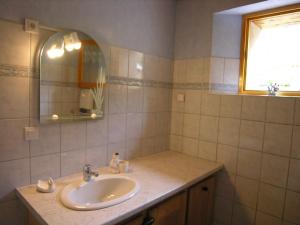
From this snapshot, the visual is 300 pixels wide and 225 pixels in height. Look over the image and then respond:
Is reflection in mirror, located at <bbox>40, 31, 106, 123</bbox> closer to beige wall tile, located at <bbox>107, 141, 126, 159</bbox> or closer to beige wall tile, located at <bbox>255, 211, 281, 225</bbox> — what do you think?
beige wall tile, located at <bbox>107, 141, 126, 159</bbox>

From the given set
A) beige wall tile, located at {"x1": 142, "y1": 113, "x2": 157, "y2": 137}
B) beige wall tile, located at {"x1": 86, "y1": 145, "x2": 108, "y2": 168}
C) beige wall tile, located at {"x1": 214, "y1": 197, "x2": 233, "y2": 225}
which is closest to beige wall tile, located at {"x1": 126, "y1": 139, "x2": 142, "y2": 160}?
beige wall tile, located at {"x1": 142, "y1": 113, "x2": 157, "y2": 137}

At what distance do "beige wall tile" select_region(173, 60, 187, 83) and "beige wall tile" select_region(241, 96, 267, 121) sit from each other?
25.4 inches

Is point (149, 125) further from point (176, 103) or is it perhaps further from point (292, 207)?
point (292, 207)

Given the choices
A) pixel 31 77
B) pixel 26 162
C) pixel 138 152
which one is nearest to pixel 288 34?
pixel 138 152

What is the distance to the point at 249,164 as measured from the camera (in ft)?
5.76

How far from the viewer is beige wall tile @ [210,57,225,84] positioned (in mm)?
1964

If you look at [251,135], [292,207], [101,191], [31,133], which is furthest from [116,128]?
[292,207]

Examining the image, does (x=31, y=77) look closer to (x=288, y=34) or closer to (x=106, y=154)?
(x=106, y=154)

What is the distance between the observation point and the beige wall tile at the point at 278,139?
5.13 ft

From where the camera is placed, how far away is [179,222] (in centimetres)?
154

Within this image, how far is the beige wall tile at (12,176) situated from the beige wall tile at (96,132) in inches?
17.0

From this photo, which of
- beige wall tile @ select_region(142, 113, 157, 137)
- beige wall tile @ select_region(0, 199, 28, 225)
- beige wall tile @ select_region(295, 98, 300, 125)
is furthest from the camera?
beige wall tile @ select_region(142, 113, 157, 137)

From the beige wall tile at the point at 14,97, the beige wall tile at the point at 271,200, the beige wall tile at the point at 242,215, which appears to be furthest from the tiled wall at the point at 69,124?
the beige wall tile at the point at 271,200

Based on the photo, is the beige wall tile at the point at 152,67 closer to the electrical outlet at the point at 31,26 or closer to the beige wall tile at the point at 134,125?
the beige wall tile at the point at 134,125
